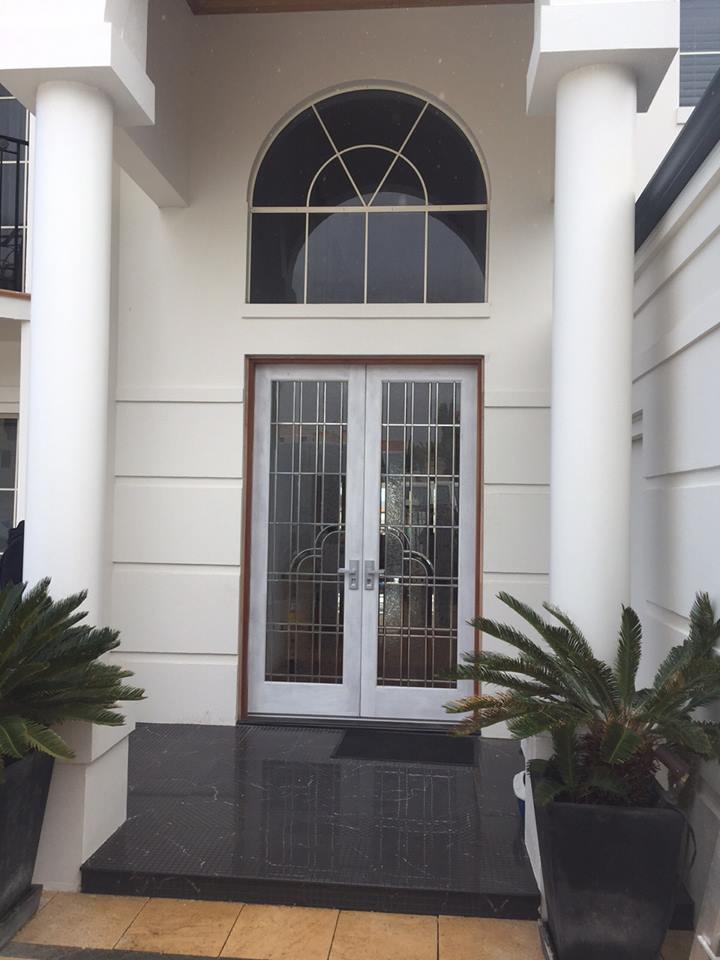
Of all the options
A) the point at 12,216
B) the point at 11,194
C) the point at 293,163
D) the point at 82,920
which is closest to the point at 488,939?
the point at 82,920

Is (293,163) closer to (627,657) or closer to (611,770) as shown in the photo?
(627,657)

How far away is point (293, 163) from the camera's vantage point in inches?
229

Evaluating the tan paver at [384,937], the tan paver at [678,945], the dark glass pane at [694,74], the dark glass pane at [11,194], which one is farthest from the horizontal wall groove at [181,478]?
the dark glass pane at [694,74]

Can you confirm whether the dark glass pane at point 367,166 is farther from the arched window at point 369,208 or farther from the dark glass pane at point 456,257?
the dark glass pane at point 456,257

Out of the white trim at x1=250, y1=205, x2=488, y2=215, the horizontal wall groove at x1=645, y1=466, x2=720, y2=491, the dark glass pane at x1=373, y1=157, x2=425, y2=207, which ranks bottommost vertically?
the horizontal wall groove at x1=645, y1=466, x2=720, y2=491

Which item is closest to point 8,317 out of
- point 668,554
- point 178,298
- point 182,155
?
point 178,298

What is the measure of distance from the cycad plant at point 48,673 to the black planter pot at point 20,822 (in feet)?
0.27

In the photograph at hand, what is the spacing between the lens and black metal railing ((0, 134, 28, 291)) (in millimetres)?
6410

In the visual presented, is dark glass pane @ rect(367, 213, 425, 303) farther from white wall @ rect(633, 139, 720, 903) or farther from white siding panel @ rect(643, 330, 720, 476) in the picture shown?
white siding panel @ rect(643, 330, 720, 476)

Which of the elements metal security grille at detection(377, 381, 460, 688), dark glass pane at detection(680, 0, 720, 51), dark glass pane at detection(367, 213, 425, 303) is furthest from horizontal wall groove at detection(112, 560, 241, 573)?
dark glass pane at detection(680, 0, 720, 51)

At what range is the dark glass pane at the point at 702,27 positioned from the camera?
220 inches

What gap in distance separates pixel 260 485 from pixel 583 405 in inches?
109

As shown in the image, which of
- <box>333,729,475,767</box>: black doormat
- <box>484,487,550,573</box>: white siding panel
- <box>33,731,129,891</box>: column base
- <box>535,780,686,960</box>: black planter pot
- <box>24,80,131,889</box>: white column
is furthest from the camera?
<box>484,487,550,573</box>: white siding panel

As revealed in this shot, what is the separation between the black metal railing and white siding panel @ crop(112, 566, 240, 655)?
2484mm
